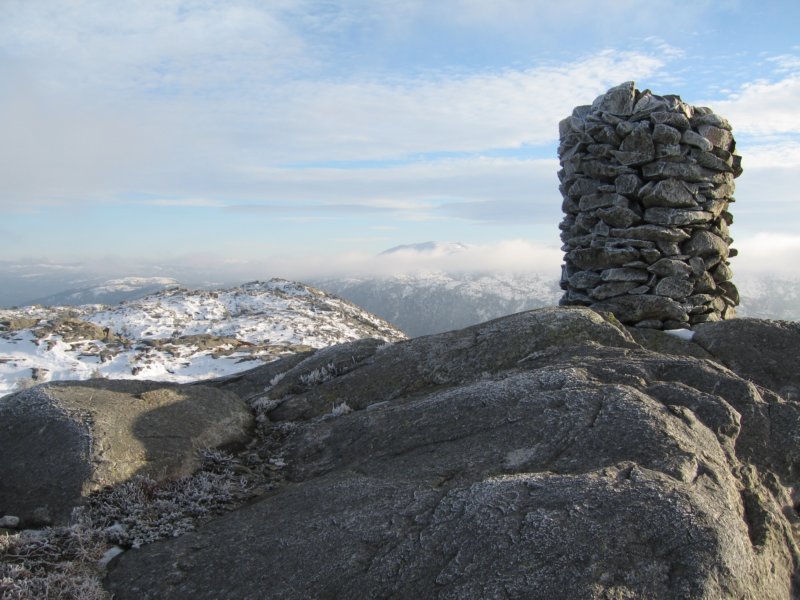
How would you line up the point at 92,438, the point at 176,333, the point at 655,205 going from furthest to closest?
the point at 176,333 < the point at 655,205 < the point at 92,438

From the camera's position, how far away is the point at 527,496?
18.0 feet

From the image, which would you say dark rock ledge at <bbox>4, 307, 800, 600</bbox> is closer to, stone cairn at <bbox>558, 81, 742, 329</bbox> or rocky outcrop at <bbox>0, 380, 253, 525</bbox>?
rocky outcrop at <bbox>0, 380, 253, 525</bbox>

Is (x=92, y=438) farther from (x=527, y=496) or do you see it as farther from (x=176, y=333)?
(x=176, y=333)

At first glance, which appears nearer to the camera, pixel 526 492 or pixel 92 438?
pixel 526 492

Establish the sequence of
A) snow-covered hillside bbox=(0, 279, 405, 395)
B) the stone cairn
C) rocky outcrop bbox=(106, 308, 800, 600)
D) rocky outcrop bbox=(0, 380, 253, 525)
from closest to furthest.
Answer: rocky outcrop bbox=(106, 308, 800, 600)
rocky outcrop bbox=(0, 380, 253, 525)
the stone cairn
snow-covered hillside bbox=(0, 279, 405, 395)

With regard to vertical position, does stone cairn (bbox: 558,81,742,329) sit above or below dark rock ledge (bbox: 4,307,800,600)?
above

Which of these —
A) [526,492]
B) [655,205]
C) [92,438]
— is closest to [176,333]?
[655,205]

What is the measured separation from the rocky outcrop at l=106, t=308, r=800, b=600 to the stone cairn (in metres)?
5.55

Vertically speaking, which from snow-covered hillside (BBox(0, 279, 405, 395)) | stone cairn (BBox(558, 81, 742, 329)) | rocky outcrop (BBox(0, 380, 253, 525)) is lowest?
snow-covered hillside (BBox(0, 279, 405, 395))

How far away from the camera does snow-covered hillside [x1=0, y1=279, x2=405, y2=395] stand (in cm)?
3581

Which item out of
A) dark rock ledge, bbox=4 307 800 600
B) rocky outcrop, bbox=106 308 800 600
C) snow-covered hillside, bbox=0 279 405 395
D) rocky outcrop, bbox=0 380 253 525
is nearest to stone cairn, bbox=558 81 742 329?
dark rock ledge, bbox=4 307 800 600

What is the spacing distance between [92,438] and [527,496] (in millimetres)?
5973

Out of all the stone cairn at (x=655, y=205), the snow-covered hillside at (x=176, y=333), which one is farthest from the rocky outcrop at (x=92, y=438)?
the snow-covered hillside at (x=176, y=333)

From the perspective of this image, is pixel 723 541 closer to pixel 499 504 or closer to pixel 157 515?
pixel 499 504
